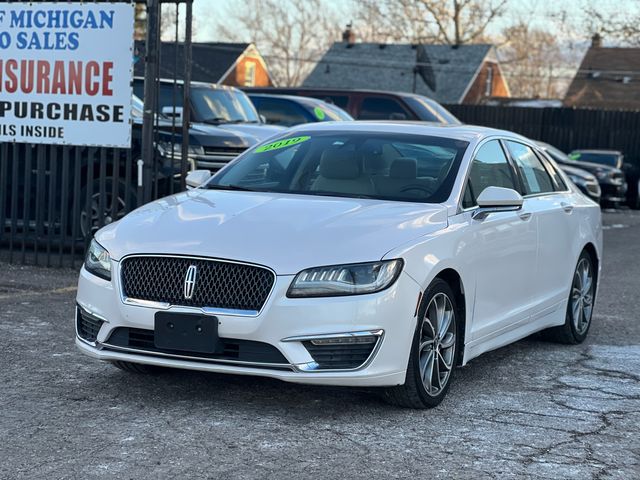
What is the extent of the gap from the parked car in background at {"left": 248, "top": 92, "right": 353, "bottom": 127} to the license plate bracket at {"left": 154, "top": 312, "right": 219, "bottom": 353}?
496 inches

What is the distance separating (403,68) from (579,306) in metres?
54.6

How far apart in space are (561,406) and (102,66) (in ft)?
20.3

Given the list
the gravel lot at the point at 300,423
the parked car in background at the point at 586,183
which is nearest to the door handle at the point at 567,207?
the gravel lot at the point at 300,423

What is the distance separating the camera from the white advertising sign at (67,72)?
10969 mm

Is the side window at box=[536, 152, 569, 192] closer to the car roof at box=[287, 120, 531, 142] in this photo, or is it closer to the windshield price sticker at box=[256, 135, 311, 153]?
the car roof at box=[287, 120, 531, 142]

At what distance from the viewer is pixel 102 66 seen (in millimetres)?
11016

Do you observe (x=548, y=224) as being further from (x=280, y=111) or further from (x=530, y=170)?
(x=280, y=111)

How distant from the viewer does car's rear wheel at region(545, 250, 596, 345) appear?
8461 millimetres

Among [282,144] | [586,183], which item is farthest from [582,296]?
[586,183]

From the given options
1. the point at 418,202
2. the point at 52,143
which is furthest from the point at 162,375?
the point at 52,143

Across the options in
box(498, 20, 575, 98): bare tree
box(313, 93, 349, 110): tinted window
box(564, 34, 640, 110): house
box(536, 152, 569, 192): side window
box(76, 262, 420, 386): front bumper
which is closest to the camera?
box(76, 262, 420, 386): front bumper

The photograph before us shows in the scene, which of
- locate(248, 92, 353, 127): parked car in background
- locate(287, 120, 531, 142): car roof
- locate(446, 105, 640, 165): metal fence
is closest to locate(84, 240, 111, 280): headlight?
locate(287, 120, 531, 142): car roof

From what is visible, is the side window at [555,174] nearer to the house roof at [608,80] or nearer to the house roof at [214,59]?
the house roof at [214,59]

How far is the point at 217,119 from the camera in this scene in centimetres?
1502
